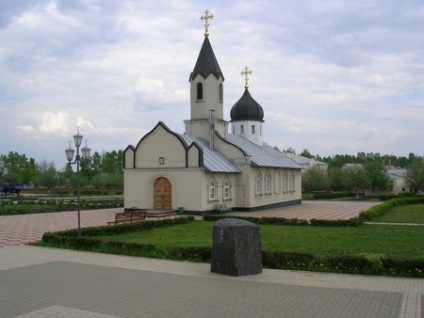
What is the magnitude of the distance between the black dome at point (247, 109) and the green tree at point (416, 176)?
28.6 metres

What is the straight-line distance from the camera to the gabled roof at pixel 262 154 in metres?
33.2

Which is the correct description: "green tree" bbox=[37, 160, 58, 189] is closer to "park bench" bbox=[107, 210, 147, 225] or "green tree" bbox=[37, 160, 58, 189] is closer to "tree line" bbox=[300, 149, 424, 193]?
"tree line" bbox=[300, 149, 424, 193]

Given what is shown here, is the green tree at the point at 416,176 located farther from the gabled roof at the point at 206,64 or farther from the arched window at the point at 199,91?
the arched window at the point at 199,91

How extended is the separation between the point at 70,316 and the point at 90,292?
5.19ft

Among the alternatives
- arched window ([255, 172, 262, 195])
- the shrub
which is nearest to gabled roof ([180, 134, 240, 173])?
arched window ([255, 172, 262, 195])

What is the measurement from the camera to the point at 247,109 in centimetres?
3931

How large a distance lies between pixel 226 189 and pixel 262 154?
6849mm

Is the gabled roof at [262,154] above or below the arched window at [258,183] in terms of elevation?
above

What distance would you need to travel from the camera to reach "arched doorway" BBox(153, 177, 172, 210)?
94.8 ft

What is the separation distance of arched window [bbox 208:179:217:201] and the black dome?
11477 millimetres

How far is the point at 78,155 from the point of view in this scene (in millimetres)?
16844

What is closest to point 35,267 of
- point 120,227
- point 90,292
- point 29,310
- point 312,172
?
point 90,292

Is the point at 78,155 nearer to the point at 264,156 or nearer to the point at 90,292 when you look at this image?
the point at 90,292

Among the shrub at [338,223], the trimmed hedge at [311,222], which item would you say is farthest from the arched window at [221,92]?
the shrub at [338,223]
